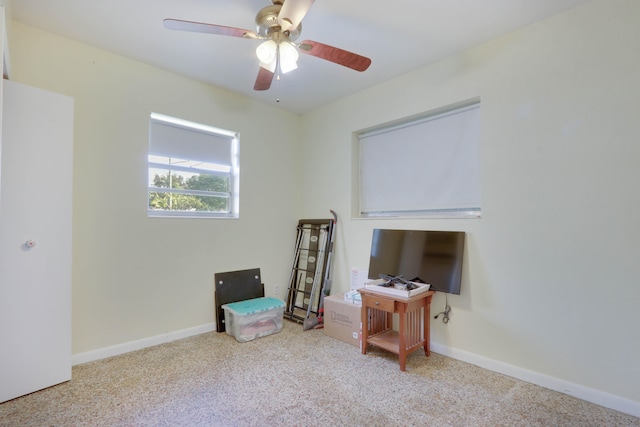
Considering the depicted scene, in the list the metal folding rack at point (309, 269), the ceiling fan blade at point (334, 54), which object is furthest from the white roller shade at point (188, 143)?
the ceiling fan blade at point (334, 54)

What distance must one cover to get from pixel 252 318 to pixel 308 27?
2667 millimetres

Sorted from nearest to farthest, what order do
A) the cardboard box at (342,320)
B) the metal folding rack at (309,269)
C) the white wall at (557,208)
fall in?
1. the white wall at (557,208)
2. the cardboard box at (342,320)
3. the metal folding rack at (309,269)

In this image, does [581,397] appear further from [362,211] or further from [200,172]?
[200,172]

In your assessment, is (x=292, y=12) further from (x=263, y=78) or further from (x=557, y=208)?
(x=557, y=208)

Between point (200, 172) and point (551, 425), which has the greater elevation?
point (200, 172)

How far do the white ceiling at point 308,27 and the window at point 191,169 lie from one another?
0.61m

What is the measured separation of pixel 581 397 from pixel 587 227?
45.1 inches

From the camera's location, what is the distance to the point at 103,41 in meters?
2.60

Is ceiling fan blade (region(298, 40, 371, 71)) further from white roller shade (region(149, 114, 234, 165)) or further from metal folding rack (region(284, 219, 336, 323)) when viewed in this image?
metal folding rack (region(284, 219, 336, 323))

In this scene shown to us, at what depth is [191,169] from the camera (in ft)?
11.0

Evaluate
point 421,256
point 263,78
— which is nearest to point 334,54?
point 263,78

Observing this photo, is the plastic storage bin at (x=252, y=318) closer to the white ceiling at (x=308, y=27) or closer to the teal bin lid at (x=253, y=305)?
the teal bin lid at (x=253, y=305)

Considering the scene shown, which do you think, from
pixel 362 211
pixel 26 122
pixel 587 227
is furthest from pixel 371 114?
pixel 26 122

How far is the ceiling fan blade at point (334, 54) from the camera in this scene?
79.0 inches
